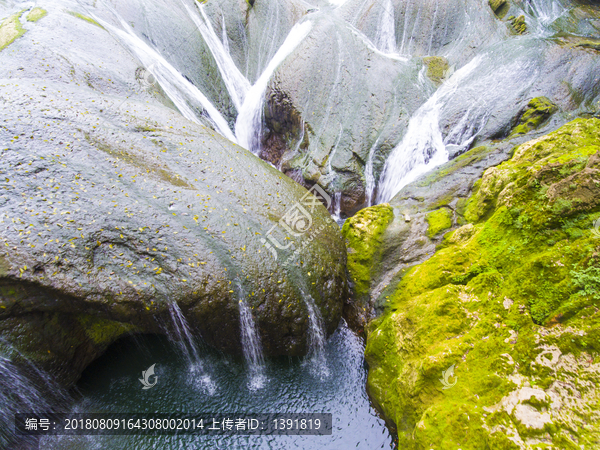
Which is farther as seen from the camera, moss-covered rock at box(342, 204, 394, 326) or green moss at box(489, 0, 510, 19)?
green moss at box(489, 0, 510, 19)

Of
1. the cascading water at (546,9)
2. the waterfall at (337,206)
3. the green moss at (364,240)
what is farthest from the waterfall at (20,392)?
the cascading water at (546,9)

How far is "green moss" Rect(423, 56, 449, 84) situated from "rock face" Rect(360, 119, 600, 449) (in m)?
7.58

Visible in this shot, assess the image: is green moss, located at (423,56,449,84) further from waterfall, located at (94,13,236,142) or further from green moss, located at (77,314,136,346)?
green moss, located at (77,314,136,346)

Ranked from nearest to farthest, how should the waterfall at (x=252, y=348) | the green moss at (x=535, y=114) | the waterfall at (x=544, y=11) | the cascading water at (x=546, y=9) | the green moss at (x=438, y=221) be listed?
1. the waterfall at (x=252, y=348)
2. the green moss at (x=438, y=221)
3. the green moss at (x=535, y=114)
4. the waterfall at (x=544, y=11)
5. the cascading water at (x=546, y=9)

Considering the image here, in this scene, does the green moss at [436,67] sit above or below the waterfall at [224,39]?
below

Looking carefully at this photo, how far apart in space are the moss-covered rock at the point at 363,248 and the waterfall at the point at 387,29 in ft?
35.8

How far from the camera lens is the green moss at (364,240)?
646 cm

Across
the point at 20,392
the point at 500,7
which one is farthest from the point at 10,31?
the point at 500,7

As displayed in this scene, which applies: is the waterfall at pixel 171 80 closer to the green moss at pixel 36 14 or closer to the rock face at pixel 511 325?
the green moss at pixel 36 14

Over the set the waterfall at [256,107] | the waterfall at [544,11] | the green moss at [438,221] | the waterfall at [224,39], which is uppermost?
the waterfall at [224,39]

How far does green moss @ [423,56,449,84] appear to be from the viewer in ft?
38.1

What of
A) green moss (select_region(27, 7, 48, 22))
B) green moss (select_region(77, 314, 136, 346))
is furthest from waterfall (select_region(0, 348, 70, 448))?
green moss (select_region(27, 7, 48, 22))

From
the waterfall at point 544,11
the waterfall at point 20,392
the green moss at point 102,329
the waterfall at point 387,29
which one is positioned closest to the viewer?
the waterfall at point 20,392

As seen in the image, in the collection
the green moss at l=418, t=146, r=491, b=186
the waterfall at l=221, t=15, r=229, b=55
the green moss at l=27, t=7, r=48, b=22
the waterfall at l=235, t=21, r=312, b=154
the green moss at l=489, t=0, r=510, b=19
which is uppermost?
the green moss at l=27, t=7, r=48, b=22
